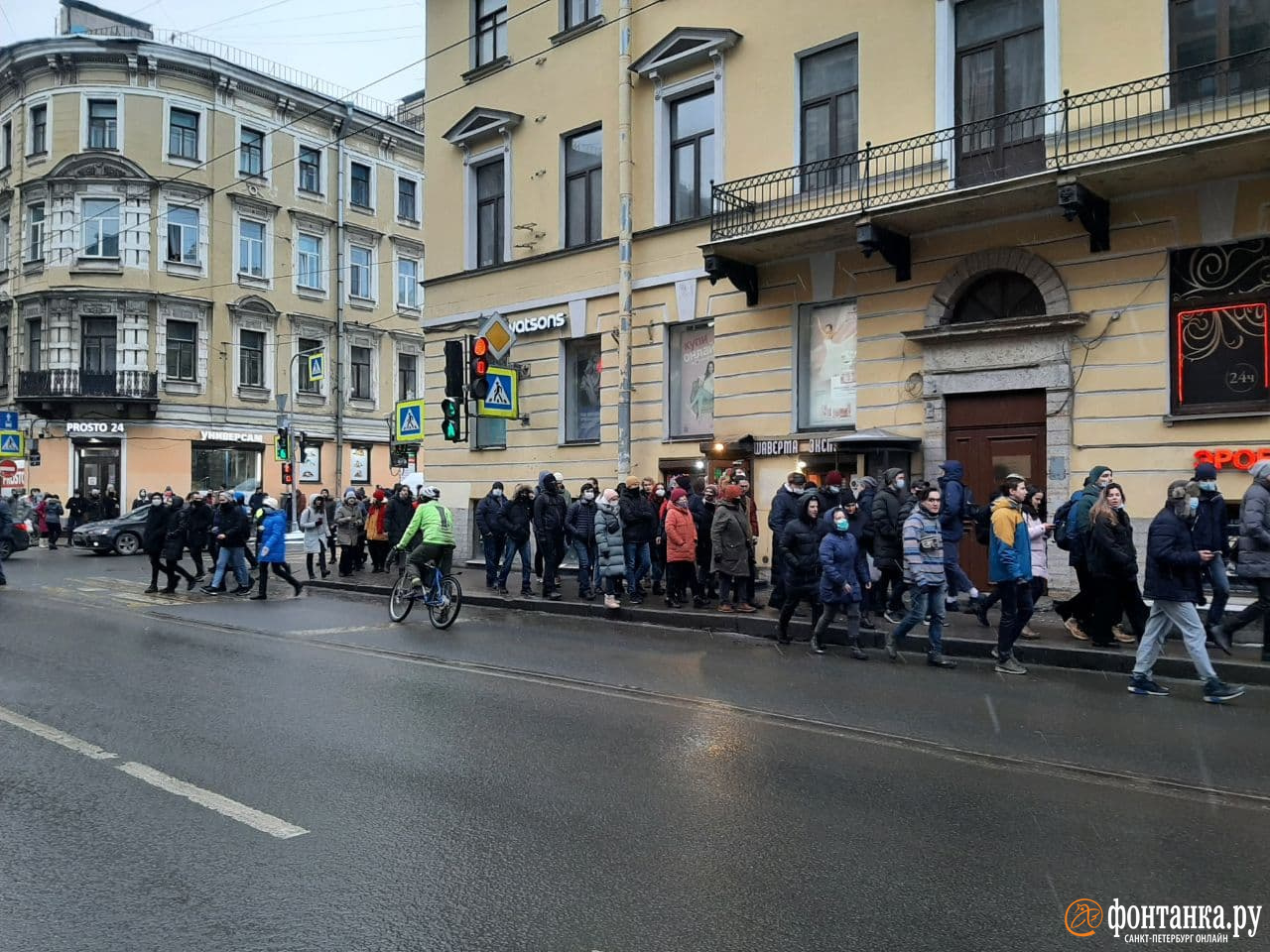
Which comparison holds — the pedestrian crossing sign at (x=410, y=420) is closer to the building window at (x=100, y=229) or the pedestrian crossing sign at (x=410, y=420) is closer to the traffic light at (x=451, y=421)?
the traffic light at (x=451, y=421)

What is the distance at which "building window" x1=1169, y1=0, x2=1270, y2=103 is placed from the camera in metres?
11.8

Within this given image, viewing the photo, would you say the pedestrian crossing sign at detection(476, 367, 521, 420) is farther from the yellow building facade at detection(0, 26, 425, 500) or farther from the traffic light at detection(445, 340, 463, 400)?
the yellow building facade at detection(0, 26, 425, 500)

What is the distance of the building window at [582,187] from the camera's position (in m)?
19.0

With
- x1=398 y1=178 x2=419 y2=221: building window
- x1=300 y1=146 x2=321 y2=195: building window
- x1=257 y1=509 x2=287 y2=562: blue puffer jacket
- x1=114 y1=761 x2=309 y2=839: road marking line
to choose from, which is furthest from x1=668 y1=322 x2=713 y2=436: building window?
x1=398 y1=178 x2=419 y2=221: building window

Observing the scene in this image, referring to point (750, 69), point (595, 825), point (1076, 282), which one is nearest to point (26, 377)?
point (750, 69)

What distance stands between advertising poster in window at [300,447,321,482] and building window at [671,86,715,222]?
2580 centimetres

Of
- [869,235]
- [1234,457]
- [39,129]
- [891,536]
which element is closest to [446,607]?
[891,536]

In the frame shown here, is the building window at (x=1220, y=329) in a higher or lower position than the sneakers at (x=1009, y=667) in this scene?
higher

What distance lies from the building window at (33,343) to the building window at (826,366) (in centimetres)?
3059

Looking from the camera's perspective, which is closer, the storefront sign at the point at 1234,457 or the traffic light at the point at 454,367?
the storefront sign at the point at 1234,457

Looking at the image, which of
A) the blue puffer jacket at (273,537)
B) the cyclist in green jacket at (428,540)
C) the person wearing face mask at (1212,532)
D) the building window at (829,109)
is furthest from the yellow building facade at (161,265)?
the person wearing face mask at (1212,532)

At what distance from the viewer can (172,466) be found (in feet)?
117

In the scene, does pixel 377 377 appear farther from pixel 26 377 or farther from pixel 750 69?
pixel 750 69

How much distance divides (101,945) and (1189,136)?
12.9 meters
